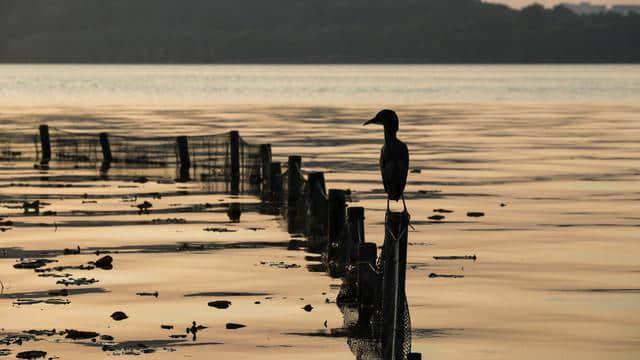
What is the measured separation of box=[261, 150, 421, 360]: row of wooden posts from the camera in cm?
1748

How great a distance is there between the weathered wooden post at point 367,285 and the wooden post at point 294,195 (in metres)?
13.3

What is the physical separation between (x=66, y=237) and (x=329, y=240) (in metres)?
8.96

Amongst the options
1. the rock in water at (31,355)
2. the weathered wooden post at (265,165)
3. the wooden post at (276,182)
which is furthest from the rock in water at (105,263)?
the weathered wooden post at (265,165)

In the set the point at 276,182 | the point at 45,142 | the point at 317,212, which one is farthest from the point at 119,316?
the point at 45,142

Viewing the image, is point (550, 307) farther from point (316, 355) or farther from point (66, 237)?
point (66, 237)

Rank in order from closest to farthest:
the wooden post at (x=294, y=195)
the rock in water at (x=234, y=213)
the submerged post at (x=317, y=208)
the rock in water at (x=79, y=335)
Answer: the rock in water at (x=79, y=335) → the submerged post at (x=317, y=208) → the wooden post at (x=294, y=195) → the rock in water at (x=234, y=213)

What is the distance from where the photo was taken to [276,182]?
4078 centimetres

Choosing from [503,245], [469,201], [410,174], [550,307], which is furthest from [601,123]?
[550,307]

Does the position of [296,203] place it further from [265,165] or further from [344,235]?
[344,235]

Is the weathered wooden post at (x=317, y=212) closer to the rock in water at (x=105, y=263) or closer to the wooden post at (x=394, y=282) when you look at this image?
the rock in water at (x=105, y=263)

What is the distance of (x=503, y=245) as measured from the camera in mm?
33688

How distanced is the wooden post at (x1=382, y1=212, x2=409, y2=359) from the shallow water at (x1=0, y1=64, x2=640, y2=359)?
9.60ft

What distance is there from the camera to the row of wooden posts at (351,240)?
1748cm

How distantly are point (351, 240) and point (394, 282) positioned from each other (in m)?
6.10
